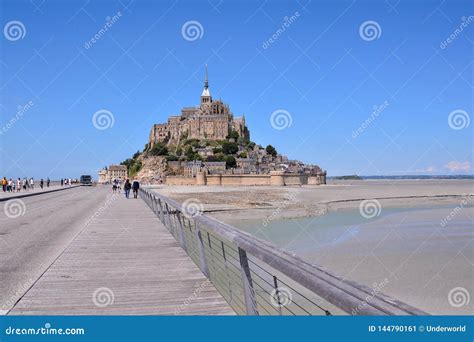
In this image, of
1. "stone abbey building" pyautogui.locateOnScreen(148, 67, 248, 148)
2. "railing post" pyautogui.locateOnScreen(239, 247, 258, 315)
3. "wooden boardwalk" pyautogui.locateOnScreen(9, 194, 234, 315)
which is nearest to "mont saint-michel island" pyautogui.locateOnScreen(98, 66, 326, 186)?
"stone abbey building" pyautogui.locateOnScreen(148, 67, 248, 148)

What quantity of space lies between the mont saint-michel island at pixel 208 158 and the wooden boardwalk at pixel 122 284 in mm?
89973

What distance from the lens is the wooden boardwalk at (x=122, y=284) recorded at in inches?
180

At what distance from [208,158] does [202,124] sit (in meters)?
18.2

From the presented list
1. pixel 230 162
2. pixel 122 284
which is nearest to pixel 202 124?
pixel 230 162

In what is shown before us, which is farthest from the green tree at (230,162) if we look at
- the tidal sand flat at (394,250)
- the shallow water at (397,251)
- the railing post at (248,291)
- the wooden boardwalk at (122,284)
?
the railing post at (248,291)

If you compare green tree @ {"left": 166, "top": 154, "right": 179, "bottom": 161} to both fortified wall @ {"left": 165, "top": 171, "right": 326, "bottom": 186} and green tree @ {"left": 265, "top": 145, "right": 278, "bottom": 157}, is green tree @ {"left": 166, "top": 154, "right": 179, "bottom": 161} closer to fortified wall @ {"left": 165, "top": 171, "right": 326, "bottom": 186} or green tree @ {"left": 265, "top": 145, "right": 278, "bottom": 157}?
fortified wall @ {"left": 165, "top": 171, "right": 326, "bottom": 186}

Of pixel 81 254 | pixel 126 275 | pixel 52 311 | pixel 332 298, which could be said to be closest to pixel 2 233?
pixel 81 254

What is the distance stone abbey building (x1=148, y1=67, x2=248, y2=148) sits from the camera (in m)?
133

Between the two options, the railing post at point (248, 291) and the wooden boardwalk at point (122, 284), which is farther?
the wooden boardwalk at point (122, 284)

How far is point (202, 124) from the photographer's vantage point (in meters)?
134

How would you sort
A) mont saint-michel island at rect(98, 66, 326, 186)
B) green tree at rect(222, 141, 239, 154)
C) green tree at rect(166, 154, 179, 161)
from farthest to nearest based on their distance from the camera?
green tree at rect(222, 141, 239, 154), green tree at rect(166, 154, 179, 161), mont saint-michel island at rect(98, 66, 326, 186)

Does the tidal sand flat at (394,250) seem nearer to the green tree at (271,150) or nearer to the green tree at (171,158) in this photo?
the green tree at (171,158)
